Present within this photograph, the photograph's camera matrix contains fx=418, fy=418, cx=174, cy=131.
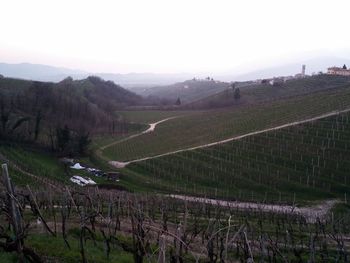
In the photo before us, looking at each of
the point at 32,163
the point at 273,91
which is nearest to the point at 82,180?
the point at 32,163

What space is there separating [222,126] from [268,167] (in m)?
21.6

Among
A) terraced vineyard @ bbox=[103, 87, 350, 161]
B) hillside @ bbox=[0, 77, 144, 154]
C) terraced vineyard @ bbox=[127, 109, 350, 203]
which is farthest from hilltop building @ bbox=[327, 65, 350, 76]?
terraced vineyard @ bbox=[127, 109, 350, 203]

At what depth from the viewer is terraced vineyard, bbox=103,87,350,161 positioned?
60.1 m

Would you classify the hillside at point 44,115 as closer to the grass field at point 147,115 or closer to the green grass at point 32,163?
the green grass at point 32,163

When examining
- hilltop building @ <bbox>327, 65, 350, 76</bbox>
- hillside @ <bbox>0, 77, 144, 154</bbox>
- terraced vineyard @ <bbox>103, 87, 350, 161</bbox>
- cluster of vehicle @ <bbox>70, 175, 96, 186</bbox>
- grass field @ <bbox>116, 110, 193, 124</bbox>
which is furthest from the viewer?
hilltop building @ <bbox>327, 65, 350, 76</bbox>

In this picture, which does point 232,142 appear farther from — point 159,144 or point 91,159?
point 91,159

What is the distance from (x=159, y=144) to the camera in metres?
64.2

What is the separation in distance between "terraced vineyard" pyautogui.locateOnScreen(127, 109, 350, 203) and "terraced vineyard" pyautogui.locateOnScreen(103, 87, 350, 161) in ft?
19.0

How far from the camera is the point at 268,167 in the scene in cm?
4625

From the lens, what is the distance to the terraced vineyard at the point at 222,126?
60094 mm

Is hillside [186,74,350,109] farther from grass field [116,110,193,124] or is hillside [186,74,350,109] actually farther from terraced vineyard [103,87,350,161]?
terraced vineyard [103,87,350,161]

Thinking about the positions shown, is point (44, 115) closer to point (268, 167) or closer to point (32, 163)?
point (32, 163)

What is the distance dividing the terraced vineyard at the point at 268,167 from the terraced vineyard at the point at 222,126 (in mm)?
5799

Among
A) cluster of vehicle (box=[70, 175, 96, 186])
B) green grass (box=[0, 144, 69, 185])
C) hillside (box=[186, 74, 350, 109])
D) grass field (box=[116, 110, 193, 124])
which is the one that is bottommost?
cluster of vehicle (box=[70, 175, 96, 186])
